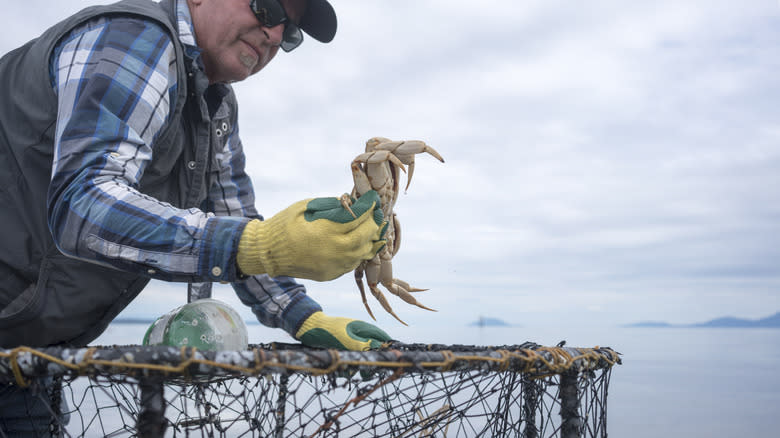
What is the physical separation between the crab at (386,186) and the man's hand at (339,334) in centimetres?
10

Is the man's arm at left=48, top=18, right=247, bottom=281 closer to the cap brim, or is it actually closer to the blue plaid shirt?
the blue plaid shirt

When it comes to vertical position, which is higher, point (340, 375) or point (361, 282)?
point (361, 282)

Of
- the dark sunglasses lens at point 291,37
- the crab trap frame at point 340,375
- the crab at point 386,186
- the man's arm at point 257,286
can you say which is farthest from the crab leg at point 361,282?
the dark sunglasses lens at point 291,37

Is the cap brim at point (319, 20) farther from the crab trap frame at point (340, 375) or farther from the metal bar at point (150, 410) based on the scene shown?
the metal bar at point (150, 410)

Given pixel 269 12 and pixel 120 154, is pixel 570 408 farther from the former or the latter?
pixel 269 12

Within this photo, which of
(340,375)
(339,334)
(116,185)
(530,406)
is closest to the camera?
(340,375)

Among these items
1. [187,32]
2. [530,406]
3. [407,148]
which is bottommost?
[530,406]

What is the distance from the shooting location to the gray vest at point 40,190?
5.05 ft

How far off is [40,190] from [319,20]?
106 cm

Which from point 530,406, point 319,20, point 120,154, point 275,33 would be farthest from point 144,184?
point 530,406

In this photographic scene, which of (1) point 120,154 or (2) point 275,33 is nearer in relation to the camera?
(1) point 120,154

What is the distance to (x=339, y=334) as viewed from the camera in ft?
6.52

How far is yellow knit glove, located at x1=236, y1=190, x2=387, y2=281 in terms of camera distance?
1.23 meters

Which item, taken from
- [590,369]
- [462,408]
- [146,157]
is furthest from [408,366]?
[146,157]
